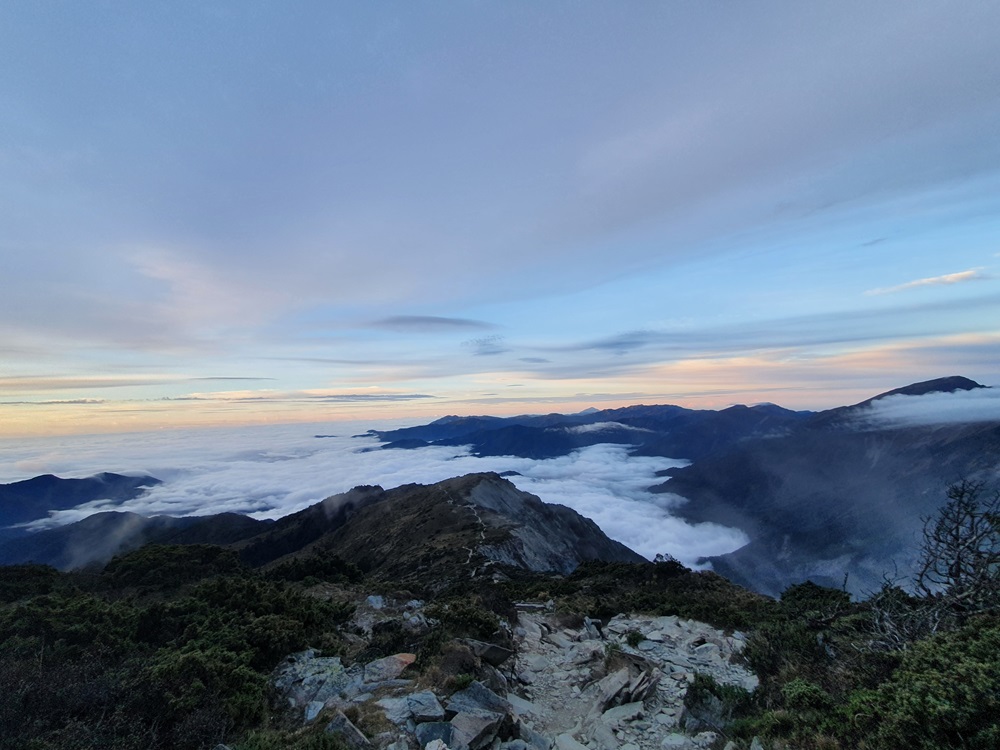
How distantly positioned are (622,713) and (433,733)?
405 centimetres

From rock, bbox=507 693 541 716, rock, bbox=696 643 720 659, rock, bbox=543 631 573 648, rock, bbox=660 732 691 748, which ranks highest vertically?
rock, bbox=660 732 691 748

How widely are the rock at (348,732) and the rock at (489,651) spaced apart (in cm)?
382

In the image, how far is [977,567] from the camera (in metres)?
7.45

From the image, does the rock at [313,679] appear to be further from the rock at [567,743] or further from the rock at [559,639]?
the rock at [559,639]

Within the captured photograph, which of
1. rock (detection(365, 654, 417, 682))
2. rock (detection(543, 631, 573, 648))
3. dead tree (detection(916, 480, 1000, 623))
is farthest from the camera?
rock (detection(543, 631, 573, 648))

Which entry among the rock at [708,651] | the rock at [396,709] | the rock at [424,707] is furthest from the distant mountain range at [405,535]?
the rock at [424,707]

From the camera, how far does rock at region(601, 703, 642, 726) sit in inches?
365

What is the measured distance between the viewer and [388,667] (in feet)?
34.8

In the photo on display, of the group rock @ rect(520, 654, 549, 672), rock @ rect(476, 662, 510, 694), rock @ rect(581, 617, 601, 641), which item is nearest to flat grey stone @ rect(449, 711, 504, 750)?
rock @ rect(476, 662, 510, 694)

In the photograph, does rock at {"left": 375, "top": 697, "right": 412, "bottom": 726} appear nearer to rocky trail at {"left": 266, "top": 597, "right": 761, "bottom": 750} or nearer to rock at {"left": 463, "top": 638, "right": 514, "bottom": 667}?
rocky trail at {"left": 266, "top": 597, "right": 761, "bottom": 750}

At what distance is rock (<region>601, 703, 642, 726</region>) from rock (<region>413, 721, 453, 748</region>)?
11.1 ft

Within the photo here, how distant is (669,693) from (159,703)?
390 inches

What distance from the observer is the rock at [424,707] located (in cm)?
828

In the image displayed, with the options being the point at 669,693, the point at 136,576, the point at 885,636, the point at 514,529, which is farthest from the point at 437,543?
the point at 885,636
